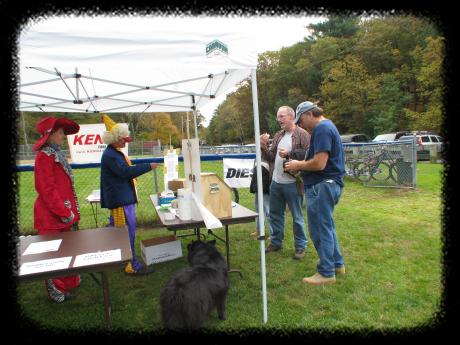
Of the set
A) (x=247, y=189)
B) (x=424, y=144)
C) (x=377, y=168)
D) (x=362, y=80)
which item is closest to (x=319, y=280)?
(x=247, y=189)

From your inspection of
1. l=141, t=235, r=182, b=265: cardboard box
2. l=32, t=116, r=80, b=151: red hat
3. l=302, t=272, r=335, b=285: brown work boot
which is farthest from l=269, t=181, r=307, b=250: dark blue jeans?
l=32, t=116, r=80, b=151: red hat

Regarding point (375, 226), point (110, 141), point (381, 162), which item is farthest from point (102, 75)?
point (381, 162)

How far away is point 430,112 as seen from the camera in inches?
854

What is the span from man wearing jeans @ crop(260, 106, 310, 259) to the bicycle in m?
6.10

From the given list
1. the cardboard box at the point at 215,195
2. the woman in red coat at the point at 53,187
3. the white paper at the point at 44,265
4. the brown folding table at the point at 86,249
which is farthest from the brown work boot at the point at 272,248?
the white paper at the point at 44,265

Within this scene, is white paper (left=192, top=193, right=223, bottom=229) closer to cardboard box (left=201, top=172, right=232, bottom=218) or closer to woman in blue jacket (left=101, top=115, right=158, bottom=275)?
cardboard box (left=201, top=172, right=232, bottom=218)

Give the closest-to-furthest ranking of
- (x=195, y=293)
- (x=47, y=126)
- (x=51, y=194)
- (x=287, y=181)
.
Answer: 1. (x=195, y=293)
2. (x=51, y=194)
3. (x=47, y=126)
4. (x=287, y=181)

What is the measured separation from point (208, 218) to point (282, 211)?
1.91m

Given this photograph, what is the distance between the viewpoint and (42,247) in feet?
8.46

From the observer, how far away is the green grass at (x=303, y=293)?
280 cm

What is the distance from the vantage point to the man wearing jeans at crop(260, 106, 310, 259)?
160 inches

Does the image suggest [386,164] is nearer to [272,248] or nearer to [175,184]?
[272,248]

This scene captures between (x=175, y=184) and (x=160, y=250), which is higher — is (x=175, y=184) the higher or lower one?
the higher one

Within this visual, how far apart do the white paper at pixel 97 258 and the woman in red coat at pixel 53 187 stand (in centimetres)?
95
